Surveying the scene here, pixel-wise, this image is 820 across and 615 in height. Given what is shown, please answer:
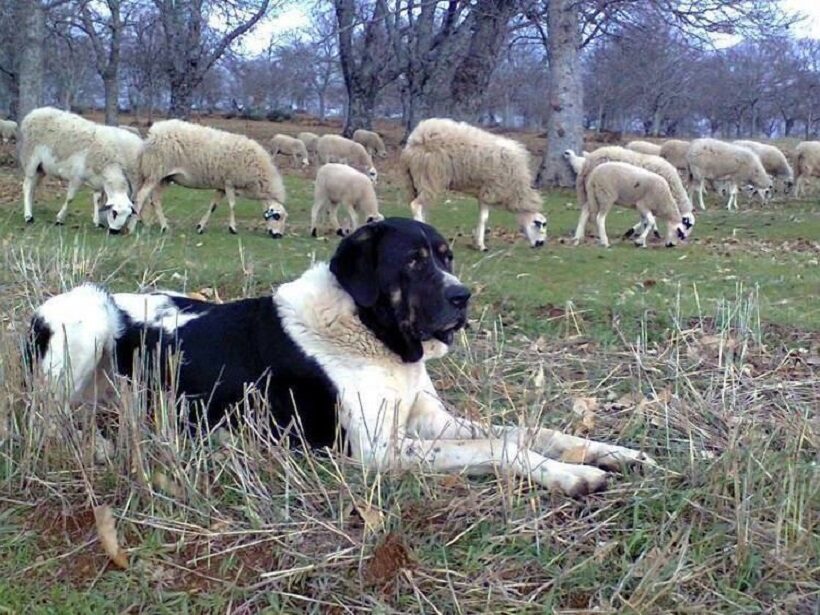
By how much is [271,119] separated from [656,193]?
4161 centimetres

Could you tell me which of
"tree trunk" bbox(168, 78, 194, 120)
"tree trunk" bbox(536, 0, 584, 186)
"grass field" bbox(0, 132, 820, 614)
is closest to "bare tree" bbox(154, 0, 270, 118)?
"tree trunk" bbox(168, 78, 194, 120)

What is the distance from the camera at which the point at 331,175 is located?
1538 centimetres

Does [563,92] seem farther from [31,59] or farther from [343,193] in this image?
[31,59]

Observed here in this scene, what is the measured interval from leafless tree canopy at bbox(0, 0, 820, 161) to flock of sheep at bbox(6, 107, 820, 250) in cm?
598

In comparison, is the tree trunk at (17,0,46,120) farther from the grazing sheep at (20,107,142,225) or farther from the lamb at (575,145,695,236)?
the lamb at (575,145,695,236)

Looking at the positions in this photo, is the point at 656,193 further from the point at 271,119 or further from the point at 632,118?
the point at 632,118

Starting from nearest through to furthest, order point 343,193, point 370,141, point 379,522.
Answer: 1. point 379,522
2. point 343,193
3. point 370,141

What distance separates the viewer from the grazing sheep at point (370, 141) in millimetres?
34719

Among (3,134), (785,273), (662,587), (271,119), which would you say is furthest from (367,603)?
(271,119)

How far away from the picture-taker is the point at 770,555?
11.0ft

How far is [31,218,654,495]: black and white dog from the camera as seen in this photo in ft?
13.4

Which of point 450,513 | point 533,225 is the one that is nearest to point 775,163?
point 533,225

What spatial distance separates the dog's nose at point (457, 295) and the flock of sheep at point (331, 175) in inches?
364

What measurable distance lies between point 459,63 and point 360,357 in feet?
81.0
